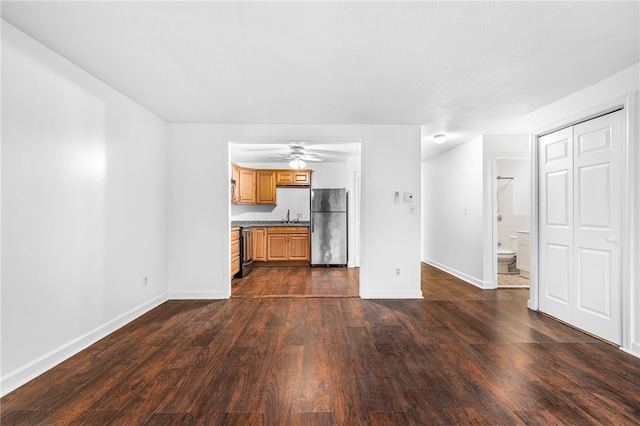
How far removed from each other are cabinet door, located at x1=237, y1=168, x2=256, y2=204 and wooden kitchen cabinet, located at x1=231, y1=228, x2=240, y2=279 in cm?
144

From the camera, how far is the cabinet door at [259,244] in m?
6.68

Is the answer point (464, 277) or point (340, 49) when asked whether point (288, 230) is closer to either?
point (464, 277)

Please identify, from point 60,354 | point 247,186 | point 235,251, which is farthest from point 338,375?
point 247,186

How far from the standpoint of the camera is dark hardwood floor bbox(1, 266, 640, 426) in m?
1.78

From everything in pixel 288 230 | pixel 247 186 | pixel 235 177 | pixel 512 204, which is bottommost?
pixel 288 230

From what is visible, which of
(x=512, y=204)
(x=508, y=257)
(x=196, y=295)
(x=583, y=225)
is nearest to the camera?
(x=583, y=225)

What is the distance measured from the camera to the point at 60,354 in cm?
240

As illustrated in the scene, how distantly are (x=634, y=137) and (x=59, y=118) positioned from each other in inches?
181

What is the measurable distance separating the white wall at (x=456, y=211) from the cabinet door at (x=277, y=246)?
10.4 feet

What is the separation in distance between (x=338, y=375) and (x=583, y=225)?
281 cm

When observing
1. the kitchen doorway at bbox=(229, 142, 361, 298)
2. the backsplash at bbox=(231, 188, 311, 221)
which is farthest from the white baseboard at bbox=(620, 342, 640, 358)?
the backsplash at bbox=(231, 188, 311, 221)

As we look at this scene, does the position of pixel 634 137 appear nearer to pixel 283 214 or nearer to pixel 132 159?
pixel 132 159

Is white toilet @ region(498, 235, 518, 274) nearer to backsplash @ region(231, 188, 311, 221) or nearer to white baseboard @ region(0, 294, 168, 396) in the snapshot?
backsplash @ region(231, 188, 311, 221)

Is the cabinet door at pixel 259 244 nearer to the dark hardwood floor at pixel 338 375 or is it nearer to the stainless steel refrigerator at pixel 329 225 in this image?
the stainless steel refrigerator at pixel 329 225
